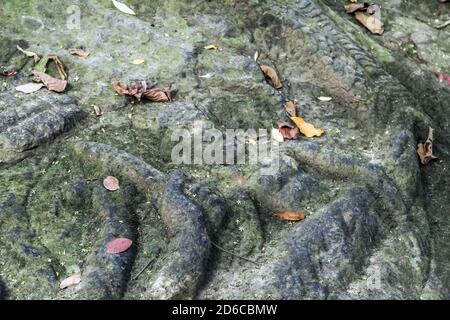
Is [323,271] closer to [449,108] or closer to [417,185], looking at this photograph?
[417,185]

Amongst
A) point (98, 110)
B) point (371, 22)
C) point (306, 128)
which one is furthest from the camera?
point (371, 22)

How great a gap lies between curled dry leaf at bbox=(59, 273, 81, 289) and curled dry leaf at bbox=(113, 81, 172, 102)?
1.11 meters

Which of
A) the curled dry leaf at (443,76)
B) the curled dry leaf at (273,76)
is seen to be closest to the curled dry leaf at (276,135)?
the curled dry leaf at (273,76)

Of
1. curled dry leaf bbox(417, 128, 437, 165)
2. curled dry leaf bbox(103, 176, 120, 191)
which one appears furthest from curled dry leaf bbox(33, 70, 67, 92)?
curled dry leaf bbox(417, 128, 437, 165)

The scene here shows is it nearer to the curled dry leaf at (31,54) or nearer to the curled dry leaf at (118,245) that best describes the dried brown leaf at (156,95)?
the curled dry leaf at (31,54)

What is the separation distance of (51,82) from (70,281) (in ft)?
4.13

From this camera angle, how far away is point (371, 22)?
13.8 feet

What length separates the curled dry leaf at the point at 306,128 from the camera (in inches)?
133

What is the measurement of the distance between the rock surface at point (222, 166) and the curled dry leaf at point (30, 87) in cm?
4

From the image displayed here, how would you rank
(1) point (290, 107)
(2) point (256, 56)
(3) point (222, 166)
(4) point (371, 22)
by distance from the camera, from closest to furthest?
(3) point (222, 166)
(1) point (290, 107)
(2) point (256, 56)
(4) point (371, 22)

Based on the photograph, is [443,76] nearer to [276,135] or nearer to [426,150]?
[426,150]

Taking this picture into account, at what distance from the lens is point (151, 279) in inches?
103

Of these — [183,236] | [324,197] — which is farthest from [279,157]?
[183,236]

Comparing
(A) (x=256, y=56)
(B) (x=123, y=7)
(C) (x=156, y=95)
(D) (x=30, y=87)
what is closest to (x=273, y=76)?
(A) (x=256, y=56)
